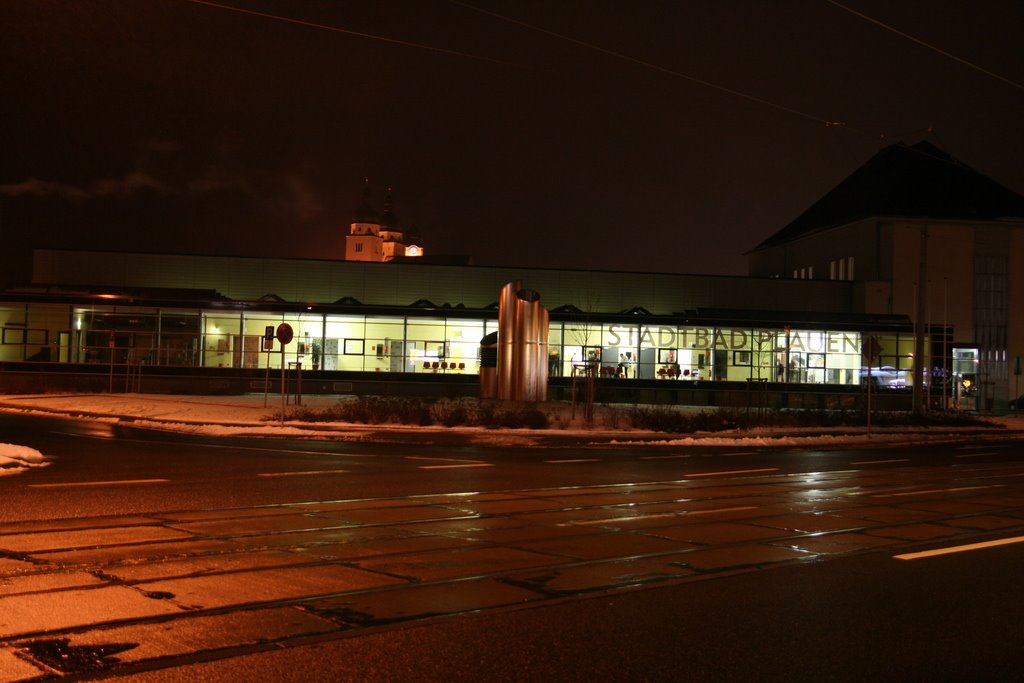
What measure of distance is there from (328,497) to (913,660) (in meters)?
8.70

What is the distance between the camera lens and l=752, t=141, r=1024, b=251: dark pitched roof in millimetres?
72062

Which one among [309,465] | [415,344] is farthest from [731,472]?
[415,344]

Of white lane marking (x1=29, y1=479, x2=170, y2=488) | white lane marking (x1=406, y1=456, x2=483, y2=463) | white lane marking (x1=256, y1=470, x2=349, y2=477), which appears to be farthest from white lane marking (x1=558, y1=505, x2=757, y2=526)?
white lane marking (x1=406, y1=456, x2=483, y2=463)

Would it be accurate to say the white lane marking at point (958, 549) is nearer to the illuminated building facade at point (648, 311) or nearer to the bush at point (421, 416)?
the bush at point (421, 416)

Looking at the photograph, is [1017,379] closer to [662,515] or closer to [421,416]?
[421,416]

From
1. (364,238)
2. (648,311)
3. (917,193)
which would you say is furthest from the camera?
(364,238)

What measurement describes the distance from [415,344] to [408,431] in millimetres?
25948

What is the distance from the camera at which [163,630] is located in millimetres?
6418

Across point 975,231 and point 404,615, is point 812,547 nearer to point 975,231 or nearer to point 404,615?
point 404,615

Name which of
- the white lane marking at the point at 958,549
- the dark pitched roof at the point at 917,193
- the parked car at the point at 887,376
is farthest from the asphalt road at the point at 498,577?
the dark pitched roof at the point at 917,193

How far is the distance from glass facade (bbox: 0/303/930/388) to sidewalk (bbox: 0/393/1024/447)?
13.2 metres

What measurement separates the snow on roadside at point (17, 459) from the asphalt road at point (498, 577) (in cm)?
58

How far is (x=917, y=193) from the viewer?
74375mm

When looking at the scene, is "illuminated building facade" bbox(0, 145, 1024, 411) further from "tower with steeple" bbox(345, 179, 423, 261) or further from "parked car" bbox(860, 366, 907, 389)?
"tower with steeple" bbox(345, 179, 423, 261)
